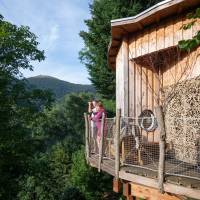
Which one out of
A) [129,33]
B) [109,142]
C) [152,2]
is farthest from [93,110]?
[152,2]

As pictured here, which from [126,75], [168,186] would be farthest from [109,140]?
[168,186]

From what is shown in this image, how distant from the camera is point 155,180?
28.8ft

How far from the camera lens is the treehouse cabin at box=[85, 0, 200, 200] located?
28.6ft

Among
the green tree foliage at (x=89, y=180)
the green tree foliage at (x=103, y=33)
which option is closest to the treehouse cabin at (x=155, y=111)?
the green tree foliage at (x=103, y=33)

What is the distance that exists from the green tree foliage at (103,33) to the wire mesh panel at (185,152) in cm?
1798

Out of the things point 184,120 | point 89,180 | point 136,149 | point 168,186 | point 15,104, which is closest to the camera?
point 168,186

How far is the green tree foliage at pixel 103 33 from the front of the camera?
2752 cm

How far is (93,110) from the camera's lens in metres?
13.2

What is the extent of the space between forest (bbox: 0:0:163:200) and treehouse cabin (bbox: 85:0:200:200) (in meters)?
7.52

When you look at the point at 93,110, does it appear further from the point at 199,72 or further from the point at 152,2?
the point at 152,2

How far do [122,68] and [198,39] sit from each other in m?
8.57

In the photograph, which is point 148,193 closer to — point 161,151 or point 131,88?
point 161,151

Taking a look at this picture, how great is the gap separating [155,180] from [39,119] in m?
15.3

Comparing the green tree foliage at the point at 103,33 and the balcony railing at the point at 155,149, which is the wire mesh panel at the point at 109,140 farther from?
the green tree foliage at the point at 103,33
